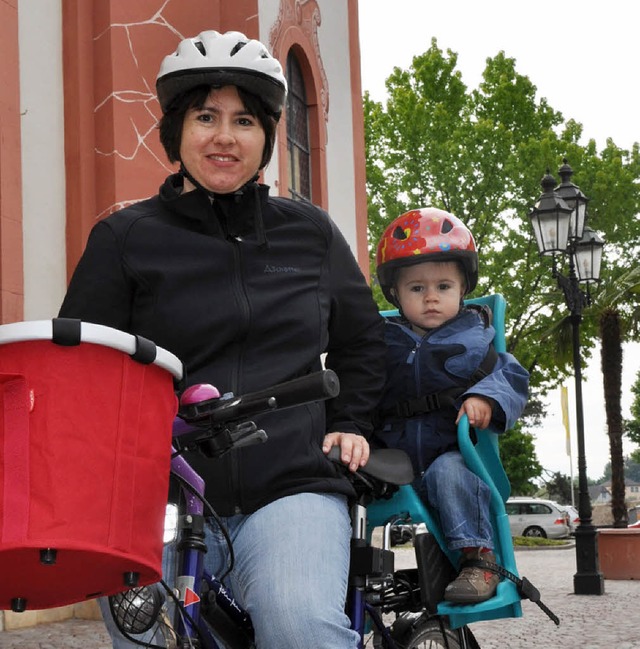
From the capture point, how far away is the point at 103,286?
2.71 meters

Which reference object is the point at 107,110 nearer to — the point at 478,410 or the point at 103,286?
the point at 478,410

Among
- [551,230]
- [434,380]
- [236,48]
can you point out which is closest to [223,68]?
[236,48]

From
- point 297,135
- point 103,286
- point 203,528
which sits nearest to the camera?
point 203,528

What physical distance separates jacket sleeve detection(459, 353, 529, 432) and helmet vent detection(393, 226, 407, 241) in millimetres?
560

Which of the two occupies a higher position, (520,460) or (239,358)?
(239,358)

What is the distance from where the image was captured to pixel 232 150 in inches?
111

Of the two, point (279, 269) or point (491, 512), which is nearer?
point (279, 269)

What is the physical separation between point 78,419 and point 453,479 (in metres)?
2.02

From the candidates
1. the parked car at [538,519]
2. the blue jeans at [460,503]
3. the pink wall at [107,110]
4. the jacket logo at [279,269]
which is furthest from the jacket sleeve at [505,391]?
the parked car at [538,519]

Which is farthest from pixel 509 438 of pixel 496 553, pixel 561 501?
pixel 496 553

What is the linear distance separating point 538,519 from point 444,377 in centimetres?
3699

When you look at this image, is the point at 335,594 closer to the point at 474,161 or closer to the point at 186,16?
the point at 186,16

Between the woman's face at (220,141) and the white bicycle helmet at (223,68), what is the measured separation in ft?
0.17

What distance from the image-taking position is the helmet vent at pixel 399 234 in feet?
13.4
